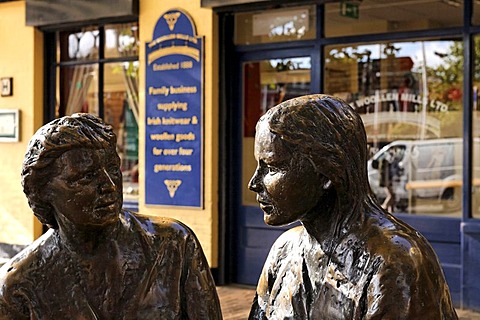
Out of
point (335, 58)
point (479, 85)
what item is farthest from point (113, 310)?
point (335, 58)

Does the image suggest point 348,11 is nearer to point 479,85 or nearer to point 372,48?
point 372,48

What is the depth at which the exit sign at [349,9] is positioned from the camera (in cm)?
836

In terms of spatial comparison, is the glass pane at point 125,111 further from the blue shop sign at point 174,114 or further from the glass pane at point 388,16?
the glass pane at point 388,16

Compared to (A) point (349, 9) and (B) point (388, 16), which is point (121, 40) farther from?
(B) point (388, 16)

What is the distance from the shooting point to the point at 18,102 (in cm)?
1086

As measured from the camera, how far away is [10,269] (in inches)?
86.5

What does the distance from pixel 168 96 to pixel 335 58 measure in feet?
6.06

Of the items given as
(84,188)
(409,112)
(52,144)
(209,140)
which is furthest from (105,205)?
(209,140)

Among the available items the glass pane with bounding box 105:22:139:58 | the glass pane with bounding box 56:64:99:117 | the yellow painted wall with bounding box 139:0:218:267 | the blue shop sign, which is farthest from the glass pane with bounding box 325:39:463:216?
the glass pane with bounding box 56:64:99:117

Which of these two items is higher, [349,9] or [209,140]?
A: [349,9]

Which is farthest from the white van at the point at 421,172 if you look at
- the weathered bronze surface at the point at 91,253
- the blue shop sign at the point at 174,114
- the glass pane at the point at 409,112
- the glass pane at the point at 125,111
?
the weathered bronze surface at the point at 91,253

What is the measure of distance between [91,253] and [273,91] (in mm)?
6963

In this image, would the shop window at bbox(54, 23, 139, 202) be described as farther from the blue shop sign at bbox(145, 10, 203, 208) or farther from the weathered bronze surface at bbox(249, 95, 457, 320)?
the weathered bronze surface at bbox(249, 95, 457, 320)

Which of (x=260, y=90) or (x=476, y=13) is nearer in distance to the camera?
(x=476, y=13)
